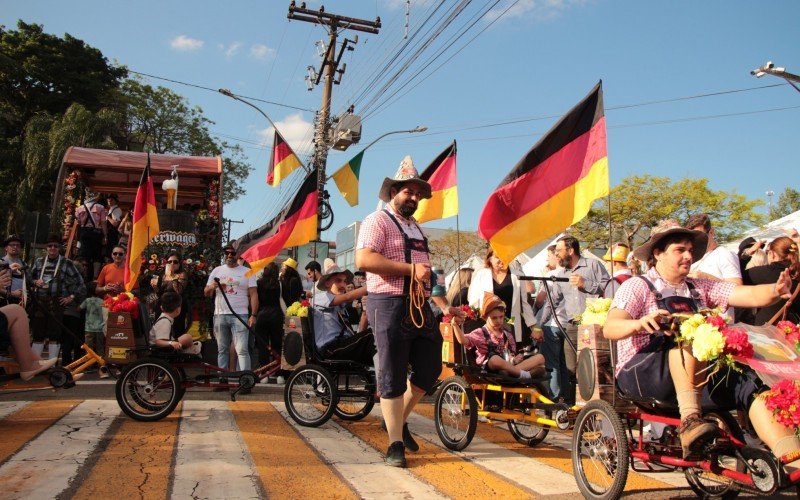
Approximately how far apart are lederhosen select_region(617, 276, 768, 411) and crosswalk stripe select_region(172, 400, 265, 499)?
2.31 m

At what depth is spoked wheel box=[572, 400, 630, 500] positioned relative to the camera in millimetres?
3832

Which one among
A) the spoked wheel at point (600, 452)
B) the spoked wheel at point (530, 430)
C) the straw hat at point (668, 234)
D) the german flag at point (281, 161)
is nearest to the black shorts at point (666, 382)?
the spoked wheel at point (600, 452)

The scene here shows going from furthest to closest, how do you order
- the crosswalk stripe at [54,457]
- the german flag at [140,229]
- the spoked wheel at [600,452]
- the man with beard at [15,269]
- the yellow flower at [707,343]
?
the german flag at [140,229]
the man with beard at [15,269]
the crosswalk stripe at [54,457]
the spoked wheel at [600,452]
the yellow flower at [707,343]

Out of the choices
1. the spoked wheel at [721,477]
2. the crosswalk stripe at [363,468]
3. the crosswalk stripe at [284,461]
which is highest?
the spoked wheel at [721,477]

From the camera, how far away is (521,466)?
5133 millimetres

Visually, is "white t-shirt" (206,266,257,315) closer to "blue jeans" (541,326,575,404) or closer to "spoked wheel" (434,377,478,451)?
"blue jeans" (541,326,575,404)

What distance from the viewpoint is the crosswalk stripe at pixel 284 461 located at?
13.7 feet

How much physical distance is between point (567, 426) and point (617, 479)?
1.60 m

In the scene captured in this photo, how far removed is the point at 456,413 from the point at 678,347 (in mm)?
2447

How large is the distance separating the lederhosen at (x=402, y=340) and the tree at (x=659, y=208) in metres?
38.8

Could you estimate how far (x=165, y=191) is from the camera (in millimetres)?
16438

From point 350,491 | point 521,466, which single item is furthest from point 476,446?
point 350,491

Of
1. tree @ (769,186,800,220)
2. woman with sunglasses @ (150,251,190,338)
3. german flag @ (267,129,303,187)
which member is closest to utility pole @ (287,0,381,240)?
german flag @ (267,129,303,187)

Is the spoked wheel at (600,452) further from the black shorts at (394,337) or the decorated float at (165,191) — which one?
the decorated float at (165,191)
